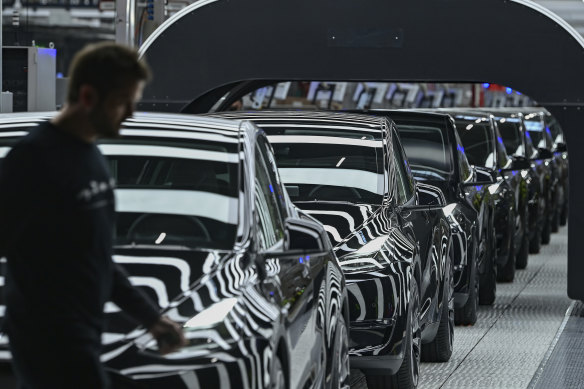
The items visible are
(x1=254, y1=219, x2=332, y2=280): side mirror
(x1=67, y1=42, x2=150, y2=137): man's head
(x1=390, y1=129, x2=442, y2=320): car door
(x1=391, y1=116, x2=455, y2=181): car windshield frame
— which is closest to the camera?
(x1=67, y1=42, x2=150, y2=137): man's head

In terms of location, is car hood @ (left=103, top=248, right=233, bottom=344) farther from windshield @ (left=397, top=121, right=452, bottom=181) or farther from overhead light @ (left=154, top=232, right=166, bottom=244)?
windshield @ (left=397, top=121, right=452, bottom=181)

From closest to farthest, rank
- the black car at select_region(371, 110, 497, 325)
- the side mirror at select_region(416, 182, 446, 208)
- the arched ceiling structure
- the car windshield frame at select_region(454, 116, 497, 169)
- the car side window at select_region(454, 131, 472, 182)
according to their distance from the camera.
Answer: the side mirror at select_region(416, 182, 446, 208) < the black car at select_region(371, 110, 497, 325) < the car side window at select_region(454, 131, 472, 182) < the arched ceiling structure < the car windshield frame at select_region(454, 116, 497, 169)

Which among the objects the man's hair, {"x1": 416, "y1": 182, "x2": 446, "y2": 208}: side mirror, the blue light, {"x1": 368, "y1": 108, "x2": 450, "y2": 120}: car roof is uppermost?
the man's hair

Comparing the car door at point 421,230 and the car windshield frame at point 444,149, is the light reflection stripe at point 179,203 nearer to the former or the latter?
the car door at point 421,230

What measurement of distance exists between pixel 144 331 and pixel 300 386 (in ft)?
3.11

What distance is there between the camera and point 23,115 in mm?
6852

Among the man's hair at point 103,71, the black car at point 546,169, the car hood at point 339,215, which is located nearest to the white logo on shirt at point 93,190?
the man's hair at point 103,71

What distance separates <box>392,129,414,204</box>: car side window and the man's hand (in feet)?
17.4

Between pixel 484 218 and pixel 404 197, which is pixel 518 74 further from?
pixel 404 197

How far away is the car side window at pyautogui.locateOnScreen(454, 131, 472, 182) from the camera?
42.4ft

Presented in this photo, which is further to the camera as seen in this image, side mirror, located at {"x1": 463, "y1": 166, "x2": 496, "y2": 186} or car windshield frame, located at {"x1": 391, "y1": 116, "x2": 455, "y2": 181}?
side mirror, located at {"x1": 463, "y1": 166, "x2": 496, "y2": 186}

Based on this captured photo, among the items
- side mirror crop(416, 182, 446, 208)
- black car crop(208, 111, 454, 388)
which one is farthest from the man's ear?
side mirror crop(416, 182, 446, 208)

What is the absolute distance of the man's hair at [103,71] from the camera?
424 centimetres

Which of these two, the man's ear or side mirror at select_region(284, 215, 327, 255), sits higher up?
the man's ear
